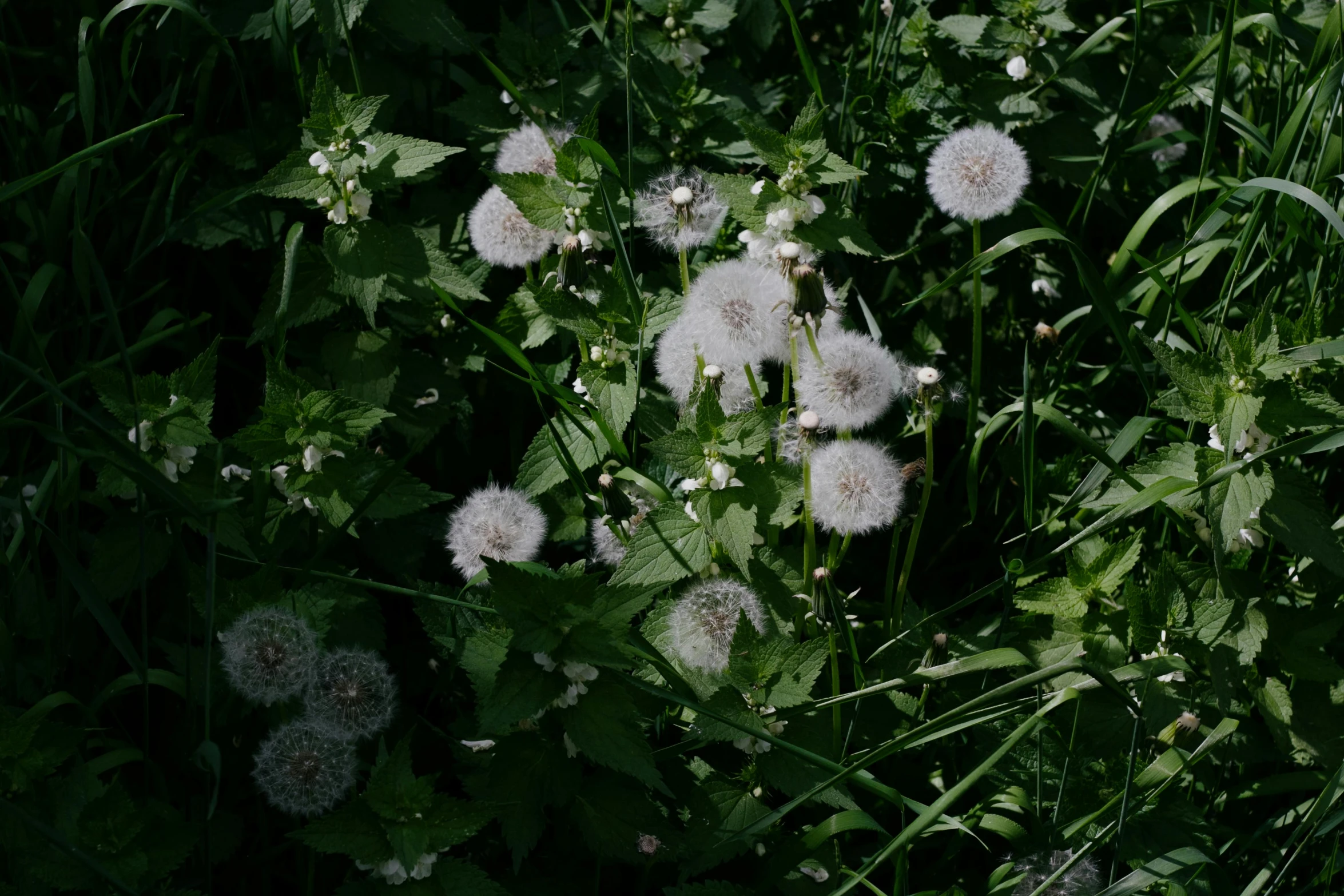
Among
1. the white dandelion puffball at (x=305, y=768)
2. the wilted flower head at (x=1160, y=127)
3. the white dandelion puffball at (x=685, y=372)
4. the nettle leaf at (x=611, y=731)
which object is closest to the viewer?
the nettle leaf at (x=611, y=731)

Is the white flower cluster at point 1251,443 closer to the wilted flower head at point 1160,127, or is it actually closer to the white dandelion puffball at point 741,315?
the white dandelion puffball at point 741,315

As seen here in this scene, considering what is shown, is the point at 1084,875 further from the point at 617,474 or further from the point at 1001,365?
the point at 1001,365

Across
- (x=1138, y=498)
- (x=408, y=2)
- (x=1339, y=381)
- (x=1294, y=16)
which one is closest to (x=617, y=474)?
(x=1138, y=498)

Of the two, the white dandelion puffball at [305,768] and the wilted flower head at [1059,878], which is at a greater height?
the white dandelion puffball at [305,768]

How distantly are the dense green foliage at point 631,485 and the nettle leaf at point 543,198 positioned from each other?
14mm

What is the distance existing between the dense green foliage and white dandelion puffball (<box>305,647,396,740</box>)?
1cm

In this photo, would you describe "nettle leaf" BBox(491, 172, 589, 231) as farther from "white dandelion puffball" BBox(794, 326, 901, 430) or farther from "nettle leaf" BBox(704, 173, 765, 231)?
"white dandelion puffball" BBox(794, 326, 901, 430)

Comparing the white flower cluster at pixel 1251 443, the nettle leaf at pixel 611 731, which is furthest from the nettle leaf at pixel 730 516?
the white flower cluster at pixel 1251 443

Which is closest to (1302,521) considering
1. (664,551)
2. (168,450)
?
(664,551)

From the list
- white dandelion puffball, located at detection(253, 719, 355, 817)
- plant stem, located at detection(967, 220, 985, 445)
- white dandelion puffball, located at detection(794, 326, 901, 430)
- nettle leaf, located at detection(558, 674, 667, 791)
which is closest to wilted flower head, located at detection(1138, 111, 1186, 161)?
plant stem, located at detection(967, 220, 985, 445)

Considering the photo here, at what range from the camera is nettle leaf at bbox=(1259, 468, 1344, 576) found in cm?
210

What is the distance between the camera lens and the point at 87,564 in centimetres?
248

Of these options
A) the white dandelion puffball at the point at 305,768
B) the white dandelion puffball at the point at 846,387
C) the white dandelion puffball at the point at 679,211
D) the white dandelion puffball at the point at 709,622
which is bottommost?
the white dandelion puffball at the point at 305,768

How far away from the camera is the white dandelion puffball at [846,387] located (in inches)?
84.4
